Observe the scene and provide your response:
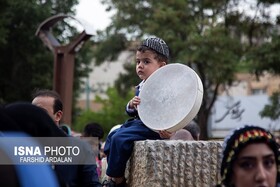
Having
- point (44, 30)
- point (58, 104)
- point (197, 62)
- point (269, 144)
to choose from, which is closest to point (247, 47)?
point (197, 62)

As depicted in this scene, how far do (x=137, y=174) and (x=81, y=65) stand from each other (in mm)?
28801

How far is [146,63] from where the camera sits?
5.36 meters

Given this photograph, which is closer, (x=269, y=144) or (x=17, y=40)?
(x=269, y=144)

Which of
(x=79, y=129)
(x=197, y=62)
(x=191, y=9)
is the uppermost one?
(x=191, y=9)

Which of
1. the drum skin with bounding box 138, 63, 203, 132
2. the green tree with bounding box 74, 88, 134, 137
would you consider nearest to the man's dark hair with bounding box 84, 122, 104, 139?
the drum skin with bounding box 138, 63, 203, 132

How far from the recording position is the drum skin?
489cm

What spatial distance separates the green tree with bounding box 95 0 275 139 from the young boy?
69.0 feet

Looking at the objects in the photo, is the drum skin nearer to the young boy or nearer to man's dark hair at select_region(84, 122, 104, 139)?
the young boy

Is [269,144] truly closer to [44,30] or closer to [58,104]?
[58,104]

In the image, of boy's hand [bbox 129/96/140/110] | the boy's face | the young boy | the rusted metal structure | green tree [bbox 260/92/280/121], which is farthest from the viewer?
green tree [bbox 260/92/280/121]

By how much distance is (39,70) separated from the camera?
30109mm

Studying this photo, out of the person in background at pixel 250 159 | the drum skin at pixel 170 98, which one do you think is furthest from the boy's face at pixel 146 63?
the person in background at pixel 250 159

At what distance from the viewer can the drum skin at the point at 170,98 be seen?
4895 mm

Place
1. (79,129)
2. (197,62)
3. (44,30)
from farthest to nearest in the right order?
1. (79,129)
2. (197,62)
3. (44,30)
